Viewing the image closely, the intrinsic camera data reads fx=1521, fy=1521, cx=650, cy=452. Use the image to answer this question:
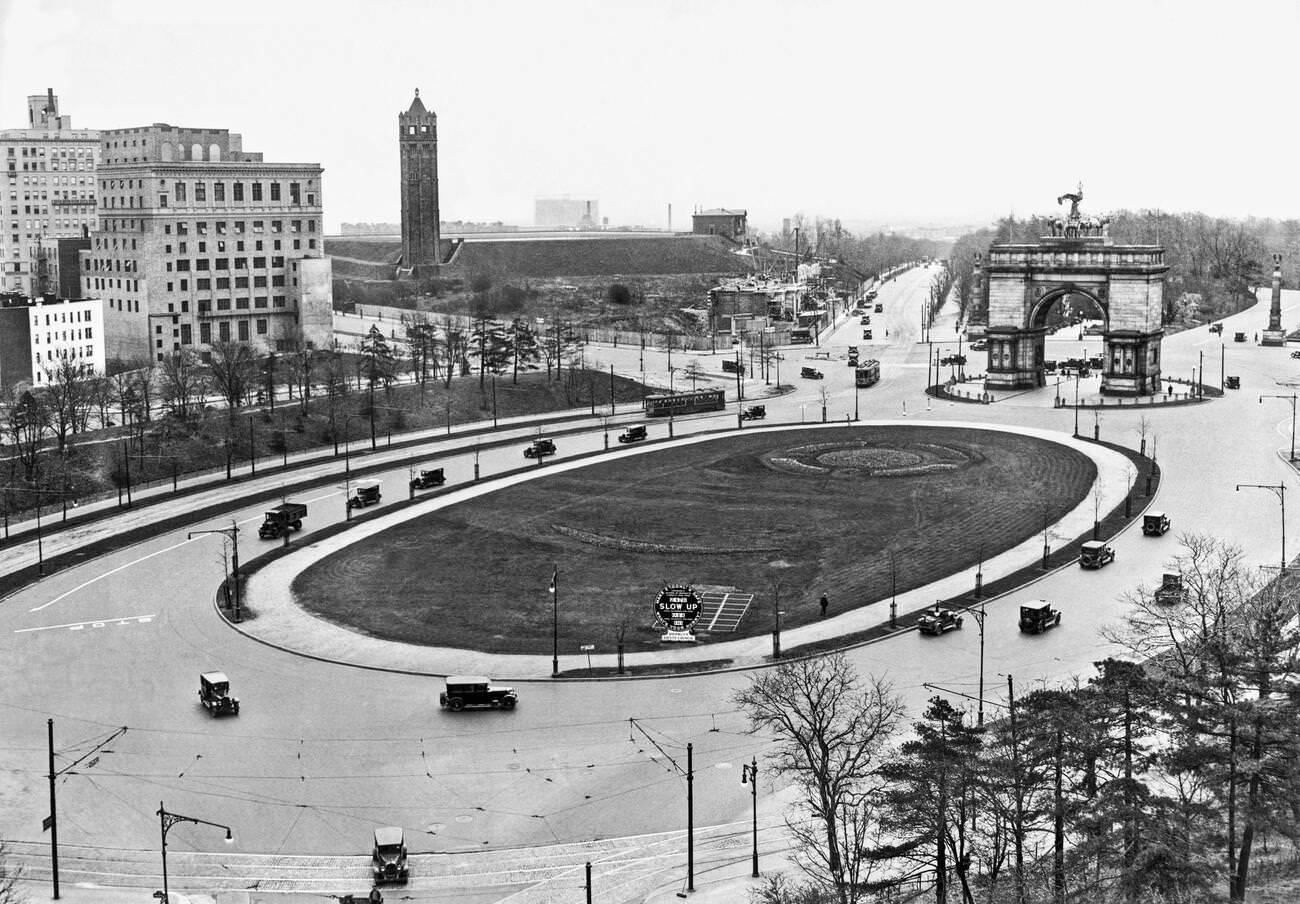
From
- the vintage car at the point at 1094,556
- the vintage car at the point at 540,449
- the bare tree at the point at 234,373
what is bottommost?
the vintage car at the point at 1094,556

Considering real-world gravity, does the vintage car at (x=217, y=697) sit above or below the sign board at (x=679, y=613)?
below

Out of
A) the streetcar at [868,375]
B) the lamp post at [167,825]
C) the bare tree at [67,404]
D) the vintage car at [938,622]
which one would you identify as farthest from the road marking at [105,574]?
the streetcar at [868,375]

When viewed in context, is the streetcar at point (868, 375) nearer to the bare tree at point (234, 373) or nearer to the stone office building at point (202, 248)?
the stone office building at point (202, 248)

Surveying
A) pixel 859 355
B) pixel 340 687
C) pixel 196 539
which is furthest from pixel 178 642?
pixel 859 355

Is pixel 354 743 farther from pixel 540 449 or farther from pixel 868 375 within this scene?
pixel 868 375

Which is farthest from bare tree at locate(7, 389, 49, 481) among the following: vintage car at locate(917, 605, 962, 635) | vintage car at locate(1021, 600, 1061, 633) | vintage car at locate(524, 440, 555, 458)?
vintage car at locate(1021, 600, 1061, 633)

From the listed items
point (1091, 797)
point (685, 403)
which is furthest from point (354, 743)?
point (685, 403)

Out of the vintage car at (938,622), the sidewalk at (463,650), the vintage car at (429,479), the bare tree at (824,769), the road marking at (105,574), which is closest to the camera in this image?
the bare tree at (824,769)

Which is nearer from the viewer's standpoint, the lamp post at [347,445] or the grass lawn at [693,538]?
the grass lawn at [693,538]
